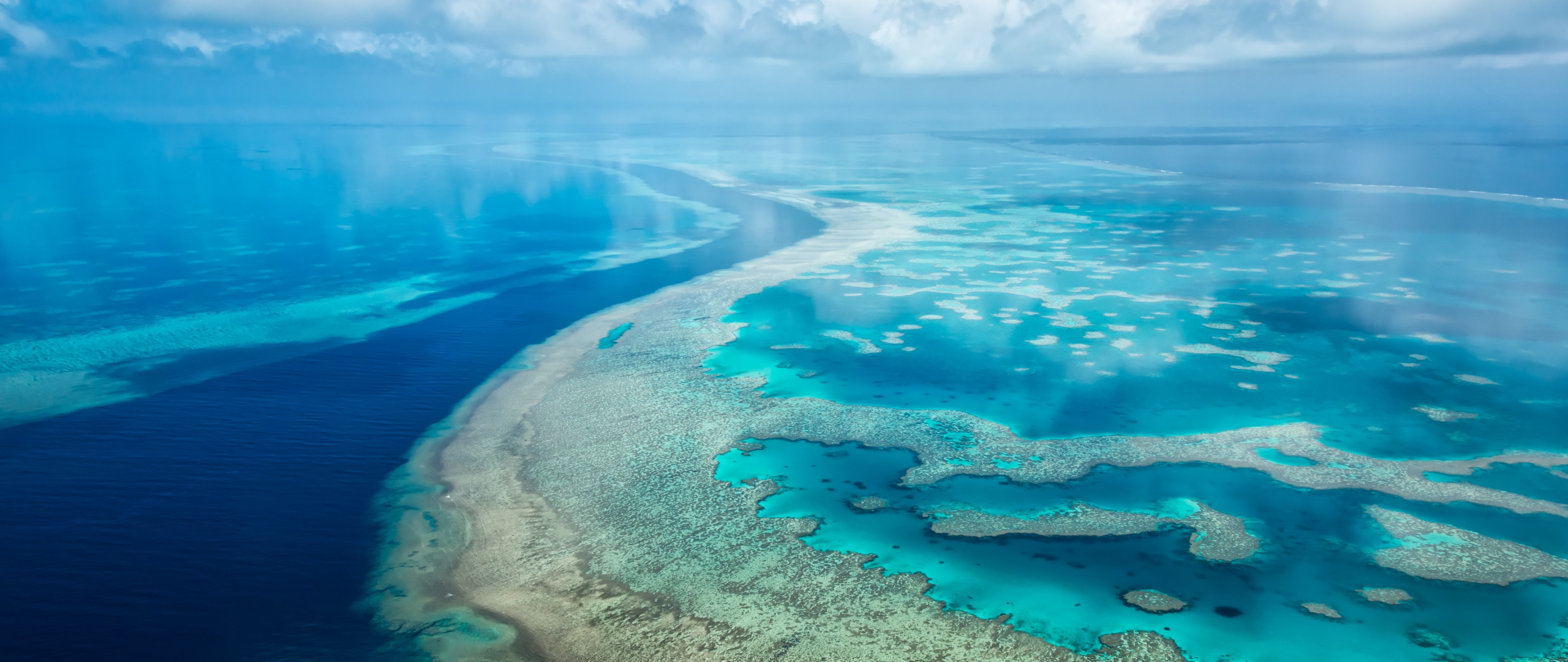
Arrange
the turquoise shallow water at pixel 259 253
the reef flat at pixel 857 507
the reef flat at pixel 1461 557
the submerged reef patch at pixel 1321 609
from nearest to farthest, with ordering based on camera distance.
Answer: the reef flat at pixel 857 507 < the submerged reef patch at pixel 1321 609 < the reef flat at pixel 1461 557 < the turquoise shallow water at pixel 259 253

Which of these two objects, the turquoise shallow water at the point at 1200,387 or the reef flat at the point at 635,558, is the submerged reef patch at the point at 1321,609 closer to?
the turquoise shallow water at the point at 1200,387

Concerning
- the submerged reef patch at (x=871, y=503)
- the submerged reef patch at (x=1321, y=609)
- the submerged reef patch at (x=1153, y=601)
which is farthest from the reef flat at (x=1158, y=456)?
the submerged reef patch at (x=1321, y=609)

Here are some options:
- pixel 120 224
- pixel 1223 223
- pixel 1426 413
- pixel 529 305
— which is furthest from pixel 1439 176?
pixel 120 224

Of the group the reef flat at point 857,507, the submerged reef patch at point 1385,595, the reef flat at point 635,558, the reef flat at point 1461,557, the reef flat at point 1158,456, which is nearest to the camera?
the reef flat at point 635,558

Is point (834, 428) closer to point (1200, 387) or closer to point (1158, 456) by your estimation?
point (1158, 456)

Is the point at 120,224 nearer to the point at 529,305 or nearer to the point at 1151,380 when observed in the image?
the point at 529,305

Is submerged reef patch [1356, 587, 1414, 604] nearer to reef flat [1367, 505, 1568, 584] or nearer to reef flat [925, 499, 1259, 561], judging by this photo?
reef flat [1367, 505, 1568, 584]

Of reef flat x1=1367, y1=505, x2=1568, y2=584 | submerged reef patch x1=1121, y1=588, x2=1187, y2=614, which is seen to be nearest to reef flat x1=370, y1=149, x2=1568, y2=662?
submerged reef patch x1=1121, y1=588, x2=1187, y2=614
